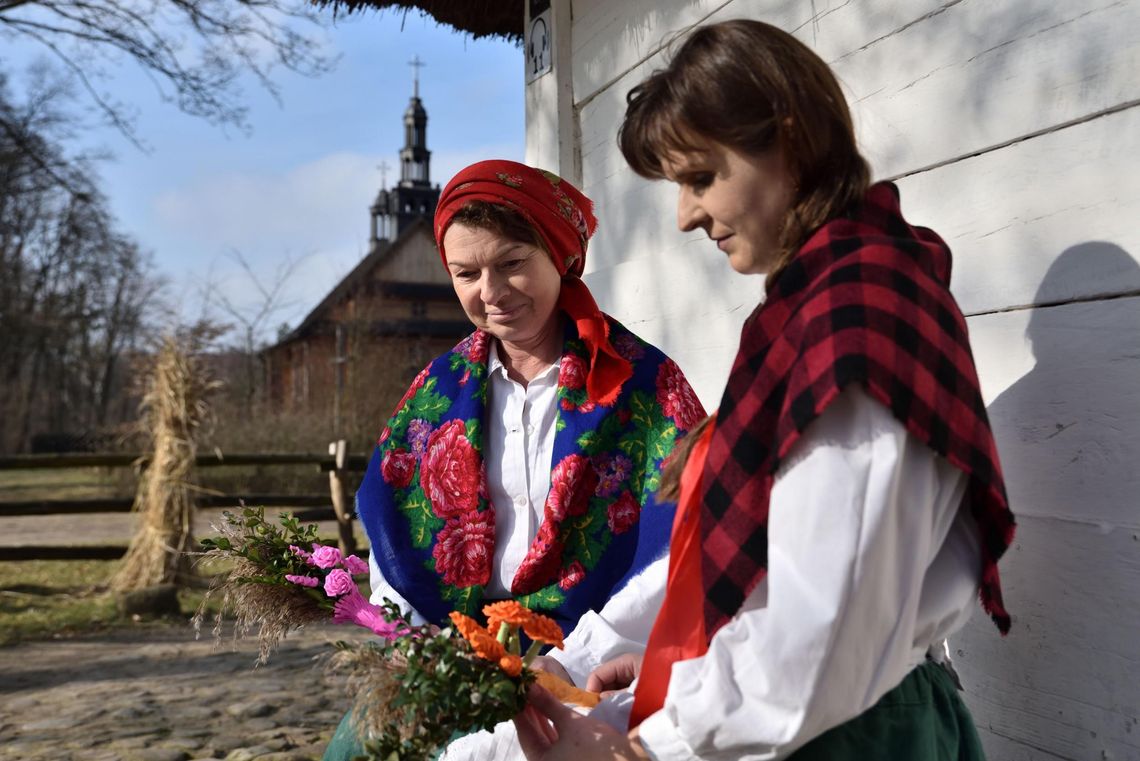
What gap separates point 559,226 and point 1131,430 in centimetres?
114

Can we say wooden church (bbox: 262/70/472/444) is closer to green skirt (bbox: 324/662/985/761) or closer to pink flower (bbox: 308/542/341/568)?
pink flower (bbox: 308/542/341/568)

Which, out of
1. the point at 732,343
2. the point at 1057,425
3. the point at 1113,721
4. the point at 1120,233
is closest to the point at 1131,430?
the point at 1057,425

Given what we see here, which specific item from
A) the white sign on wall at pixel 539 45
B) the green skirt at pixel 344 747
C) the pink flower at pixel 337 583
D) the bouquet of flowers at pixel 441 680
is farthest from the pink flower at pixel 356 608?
the white sign on wall at pixel 539 45

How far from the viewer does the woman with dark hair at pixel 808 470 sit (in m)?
1.09

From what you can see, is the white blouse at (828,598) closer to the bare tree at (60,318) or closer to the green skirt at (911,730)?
the green skirt at (911,730)

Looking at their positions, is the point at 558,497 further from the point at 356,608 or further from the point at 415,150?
the point at 415,150

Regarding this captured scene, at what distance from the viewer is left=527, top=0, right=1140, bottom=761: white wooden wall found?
5.07 ft

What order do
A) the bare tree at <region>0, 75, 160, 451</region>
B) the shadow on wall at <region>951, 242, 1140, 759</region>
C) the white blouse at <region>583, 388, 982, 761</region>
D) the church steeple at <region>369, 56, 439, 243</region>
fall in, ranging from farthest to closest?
1. the church steeple at <region>369, 56, 439, 243</region>
2. the bare tree at <region>0, 75, 160, 451</region>
3. the shadow on wall at <region>951, 242, 1140, 759</region>
4. the white blouse at <region>583, 388, 982, 761</region>

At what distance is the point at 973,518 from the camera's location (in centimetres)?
122

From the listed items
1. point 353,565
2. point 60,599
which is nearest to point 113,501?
point 60,599

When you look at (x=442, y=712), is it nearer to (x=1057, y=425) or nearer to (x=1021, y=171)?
(x=1057, y=425)

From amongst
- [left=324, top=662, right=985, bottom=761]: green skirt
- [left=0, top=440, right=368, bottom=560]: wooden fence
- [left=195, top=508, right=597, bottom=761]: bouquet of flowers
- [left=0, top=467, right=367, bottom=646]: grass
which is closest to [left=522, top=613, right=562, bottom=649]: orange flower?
[left=195, top=508, right=597, bottom=761]: bouquet of flowers

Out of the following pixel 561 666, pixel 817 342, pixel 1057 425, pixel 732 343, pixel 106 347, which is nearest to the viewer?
pixel 817 342

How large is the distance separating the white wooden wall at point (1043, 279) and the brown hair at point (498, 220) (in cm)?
74
